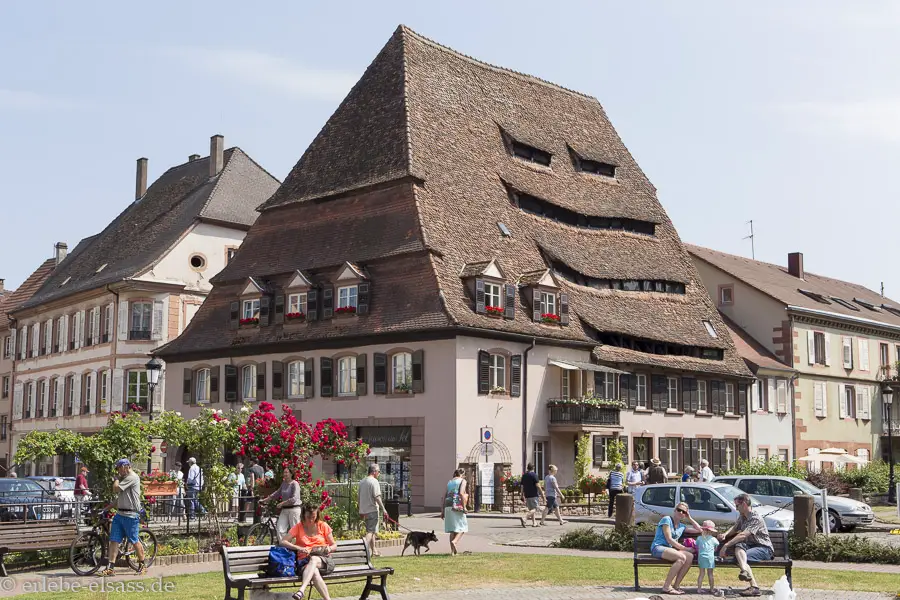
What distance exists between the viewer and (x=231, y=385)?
42.2 meters

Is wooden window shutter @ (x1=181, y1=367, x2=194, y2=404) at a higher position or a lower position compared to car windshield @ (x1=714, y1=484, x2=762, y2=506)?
higher

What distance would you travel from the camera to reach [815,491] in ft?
91.6

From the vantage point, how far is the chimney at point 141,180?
62.9 metres

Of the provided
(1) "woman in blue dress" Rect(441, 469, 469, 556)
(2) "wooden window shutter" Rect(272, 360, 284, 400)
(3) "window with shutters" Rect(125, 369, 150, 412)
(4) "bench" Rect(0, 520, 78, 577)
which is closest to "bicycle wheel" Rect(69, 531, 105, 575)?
(4) "bench" Rect(0, 520, 78, 577)

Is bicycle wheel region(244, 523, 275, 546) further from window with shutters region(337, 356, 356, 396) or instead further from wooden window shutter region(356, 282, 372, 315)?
wooden window shutter region(356, 282, 372, 315)

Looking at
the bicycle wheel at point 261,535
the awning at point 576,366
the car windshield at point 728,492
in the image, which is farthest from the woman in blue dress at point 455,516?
the awning at point 576,366

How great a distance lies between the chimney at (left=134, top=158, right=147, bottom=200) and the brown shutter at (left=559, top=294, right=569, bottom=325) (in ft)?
100

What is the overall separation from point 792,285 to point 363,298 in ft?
100

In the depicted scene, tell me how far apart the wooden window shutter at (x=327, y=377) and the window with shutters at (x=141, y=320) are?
14393 mm

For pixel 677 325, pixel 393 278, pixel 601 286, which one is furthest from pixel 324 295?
pixel 677 325

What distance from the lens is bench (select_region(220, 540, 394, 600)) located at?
13.6m

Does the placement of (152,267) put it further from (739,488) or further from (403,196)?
(739,488)

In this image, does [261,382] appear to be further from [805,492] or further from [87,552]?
[87,552]

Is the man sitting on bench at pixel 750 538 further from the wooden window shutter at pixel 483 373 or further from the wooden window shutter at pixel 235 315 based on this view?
the wooden window shutter at pixel 235 315
